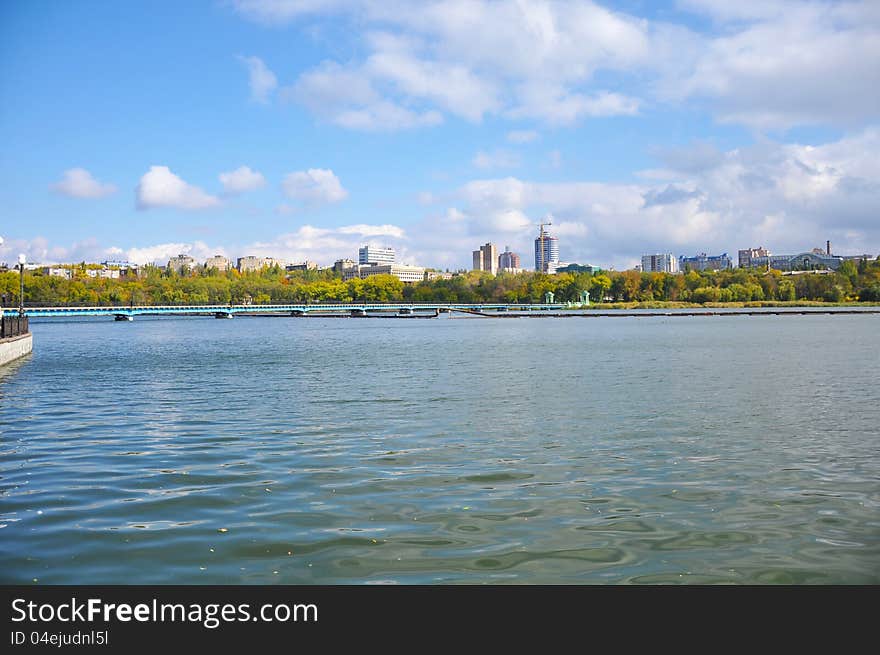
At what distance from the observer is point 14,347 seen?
4303cm

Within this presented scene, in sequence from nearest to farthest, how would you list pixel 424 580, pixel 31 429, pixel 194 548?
pixel 424 580 → pixel 194 548 → pixel 31 429

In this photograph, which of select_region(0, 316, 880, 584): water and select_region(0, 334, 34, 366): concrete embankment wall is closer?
select_region(0, 316, 880, 584): water

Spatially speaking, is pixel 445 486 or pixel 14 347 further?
pixel 14 347

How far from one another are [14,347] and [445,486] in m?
39.0

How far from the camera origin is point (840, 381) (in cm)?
2869

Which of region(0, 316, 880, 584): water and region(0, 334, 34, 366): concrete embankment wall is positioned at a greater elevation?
region(0, 334, 34, 366): concrete embankment wall

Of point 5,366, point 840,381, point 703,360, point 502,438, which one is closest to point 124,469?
point 502,438

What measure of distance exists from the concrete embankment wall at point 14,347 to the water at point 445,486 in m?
14.9

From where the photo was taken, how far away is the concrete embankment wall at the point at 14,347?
38.7 meters

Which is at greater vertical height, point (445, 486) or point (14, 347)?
point (14, 347)

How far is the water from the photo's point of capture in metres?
8.35

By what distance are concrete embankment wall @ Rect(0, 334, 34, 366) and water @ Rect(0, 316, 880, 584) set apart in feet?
48.9
